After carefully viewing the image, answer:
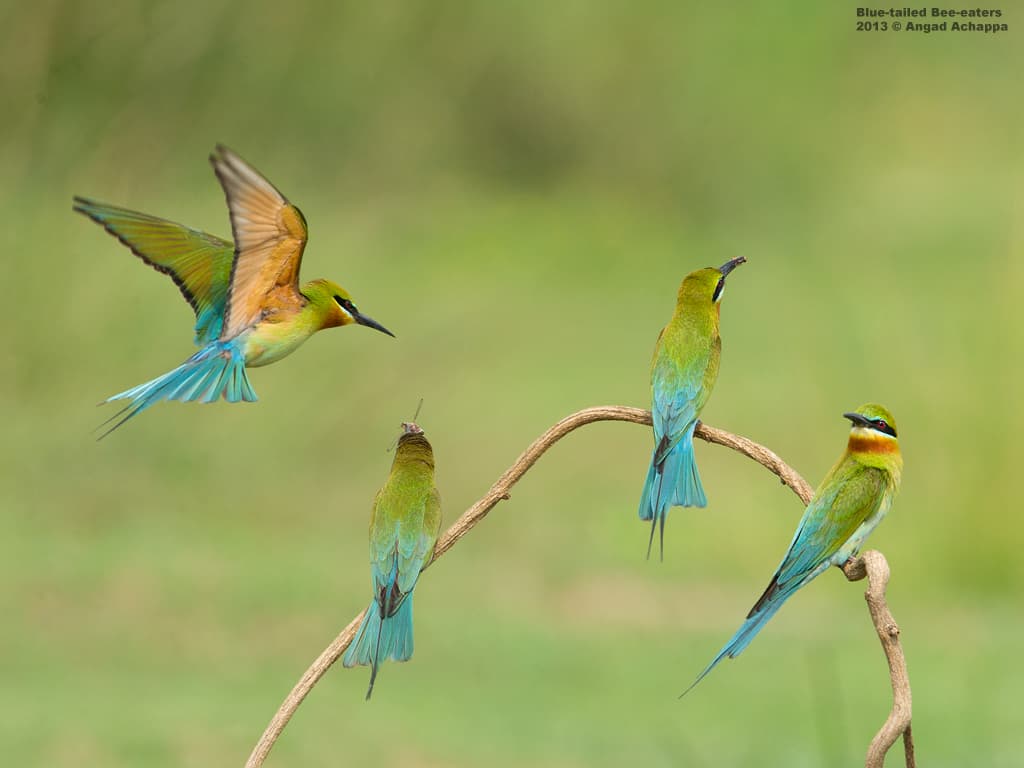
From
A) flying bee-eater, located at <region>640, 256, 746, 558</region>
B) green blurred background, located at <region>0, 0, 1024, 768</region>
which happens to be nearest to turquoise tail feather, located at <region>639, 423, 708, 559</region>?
flying bee-eater, located at <region>640, 256, 746, 558</region>

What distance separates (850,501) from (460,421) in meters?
2.40

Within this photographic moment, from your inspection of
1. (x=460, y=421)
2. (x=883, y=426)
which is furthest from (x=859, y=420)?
(x=460, y=421)

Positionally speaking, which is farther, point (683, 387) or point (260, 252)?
point (683, 387)

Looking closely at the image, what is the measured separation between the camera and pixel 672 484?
1.60 ft

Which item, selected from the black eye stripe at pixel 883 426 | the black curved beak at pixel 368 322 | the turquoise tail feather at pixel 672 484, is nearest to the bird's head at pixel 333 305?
the black curved beak at pixel 368 322

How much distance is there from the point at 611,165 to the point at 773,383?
4.69 ft

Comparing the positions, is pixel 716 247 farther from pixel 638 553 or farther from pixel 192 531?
pixel 192 531

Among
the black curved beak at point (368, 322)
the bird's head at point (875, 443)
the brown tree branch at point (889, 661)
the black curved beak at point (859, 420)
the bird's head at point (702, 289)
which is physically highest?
the bird's head at point (702, 289)

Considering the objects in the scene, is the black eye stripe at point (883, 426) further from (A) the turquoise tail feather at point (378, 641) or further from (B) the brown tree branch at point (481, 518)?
(A) the turquoise tail feather at point (378, 641)

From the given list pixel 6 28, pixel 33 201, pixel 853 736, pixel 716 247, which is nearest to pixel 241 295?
pixel 853 736

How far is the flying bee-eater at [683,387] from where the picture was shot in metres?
0.47

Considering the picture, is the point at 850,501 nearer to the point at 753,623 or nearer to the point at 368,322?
the point at 753,623

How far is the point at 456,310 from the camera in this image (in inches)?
124

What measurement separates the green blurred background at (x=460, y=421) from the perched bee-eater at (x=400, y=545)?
0.44m
